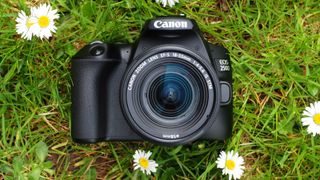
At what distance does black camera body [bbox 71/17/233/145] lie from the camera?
54.4 inches

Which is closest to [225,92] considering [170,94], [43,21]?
[170,94]

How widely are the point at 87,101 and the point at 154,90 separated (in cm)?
14

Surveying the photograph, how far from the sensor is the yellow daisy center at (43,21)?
1.53 meters

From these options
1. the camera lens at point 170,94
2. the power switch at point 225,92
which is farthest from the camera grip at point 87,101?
the power switch at point 225,92

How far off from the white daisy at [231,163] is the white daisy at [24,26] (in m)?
0.50

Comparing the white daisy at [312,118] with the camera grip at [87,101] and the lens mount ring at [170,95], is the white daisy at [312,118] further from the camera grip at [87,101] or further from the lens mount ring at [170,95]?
the camera grip at [87,101]

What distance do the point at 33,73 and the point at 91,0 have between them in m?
0.21

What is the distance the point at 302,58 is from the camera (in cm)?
162

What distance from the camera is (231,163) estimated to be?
5.09 feet

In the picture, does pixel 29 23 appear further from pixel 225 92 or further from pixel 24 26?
pixel 225 92

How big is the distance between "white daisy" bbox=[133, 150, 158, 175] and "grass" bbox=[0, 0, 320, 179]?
0.14ft

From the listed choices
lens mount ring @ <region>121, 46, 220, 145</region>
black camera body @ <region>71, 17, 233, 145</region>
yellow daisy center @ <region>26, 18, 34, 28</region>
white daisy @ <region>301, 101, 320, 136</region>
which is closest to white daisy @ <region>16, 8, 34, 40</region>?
yellow daisy center @ <region>26, 18, 34, 28</region>

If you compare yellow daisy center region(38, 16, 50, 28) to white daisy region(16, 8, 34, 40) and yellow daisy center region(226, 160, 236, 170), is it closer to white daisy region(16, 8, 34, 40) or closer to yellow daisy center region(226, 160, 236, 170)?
white daisy region(16, 8, 34, 40)

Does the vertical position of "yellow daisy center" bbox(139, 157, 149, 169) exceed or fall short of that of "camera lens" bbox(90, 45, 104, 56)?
it falls short
